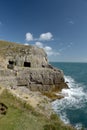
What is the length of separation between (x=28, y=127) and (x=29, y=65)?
4570cm

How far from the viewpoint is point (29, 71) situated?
55.2 metres

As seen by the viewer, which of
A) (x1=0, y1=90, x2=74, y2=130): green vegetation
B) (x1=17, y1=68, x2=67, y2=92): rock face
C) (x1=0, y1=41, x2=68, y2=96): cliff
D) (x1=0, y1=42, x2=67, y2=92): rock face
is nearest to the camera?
(x1=0, y1=90, x2=74, y2=130): green vegetation

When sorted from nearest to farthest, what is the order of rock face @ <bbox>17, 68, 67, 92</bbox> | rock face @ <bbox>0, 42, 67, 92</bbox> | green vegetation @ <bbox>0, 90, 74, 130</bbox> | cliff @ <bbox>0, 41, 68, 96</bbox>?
green vegetation @ <bbox>0, 90, 74, 130</bbox> → cliff @ <bbox>0, 41, 68, 96</bbox> → rock face @ <bbox>0, 42, 67, 92</bbox> → rock face @ <bbox>17, 68, 67, 92</bbox>

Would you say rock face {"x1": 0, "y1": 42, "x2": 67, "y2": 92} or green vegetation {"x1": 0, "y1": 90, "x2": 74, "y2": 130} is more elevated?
rock face {"x1": 0, "y1": 42, "x2": 67, "y2": 92}

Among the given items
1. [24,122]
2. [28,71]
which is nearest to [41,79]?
[28,71]

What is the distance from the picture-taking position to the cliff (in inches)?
2005

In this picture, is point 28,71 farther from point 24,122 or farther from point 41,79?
point 24,122

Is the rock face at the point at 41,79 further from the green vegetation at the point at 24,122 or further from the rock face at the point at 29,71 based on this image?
the green vegetation at the point at 24,122

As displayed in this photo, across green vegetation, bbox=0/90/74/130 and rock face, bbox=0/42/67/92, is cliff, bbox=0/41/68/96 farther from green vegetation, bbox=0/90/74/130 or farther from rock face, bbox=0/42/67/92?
green vegetation, bbox=0/90/74/130

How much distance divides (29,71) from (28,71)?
0.34 m

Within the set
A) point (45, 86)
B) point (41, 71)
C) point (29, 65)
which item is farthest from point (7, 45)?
point (45, 86)

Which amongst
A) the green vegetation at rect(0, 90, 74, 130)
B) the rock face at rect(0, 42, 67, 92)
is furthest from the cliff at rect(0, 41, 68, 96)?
the green vegetation at rect(0, 90, 74, 130)

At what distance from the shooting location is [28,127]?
1983cm

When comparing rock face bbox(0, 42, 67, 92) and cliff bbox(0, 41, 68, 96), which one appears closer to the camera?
cliff bbox(0, 41, 68, 96)
